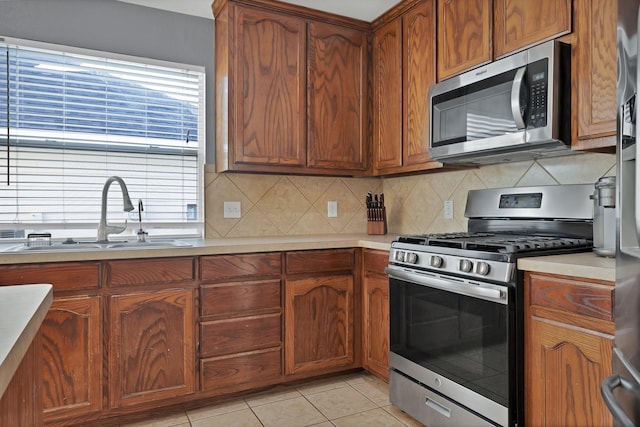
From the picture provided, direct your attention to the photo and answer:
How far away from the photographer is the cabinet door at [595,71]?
165 cm

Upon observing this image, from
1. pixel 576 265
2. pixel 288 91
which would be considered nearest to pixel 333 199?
pixel 288 91


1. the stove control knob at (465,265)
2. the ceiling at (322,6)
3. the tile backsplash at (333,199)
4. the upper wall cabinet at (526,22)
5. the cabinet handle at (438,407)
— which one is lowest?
the cabinet handle at (438,407)

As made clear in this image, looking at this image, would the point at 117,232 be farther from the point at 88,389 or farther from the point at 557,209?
the point at 557,209

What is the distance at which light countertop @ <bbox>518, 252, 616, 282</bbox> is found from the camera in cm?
138

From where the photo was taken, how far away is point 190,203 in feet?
9.53

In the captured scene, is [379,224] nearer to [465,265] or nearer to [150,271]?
[465,265]

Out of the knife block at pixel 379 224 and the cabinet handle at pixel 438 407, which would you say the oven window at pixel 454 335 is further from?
the knife block at pixel 379 224

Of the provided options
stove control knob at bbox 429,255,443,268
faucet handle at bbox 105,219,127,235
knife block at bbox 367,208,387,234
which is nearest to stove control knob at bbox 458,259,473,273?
stove control knob at bbox 429,255,443,268

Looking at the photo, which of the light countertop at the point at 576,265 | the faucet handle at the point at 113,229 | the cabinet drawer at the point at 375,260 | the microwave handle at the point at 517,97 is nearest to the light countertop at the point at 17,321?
the light countertop at the point at 576,265

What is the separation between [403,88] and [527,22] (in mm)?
867

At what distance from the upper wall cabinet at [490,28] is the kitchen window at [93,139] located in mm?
1556

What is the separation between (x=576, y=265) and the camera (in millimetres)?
1449

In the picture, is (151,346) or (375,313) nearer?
(151,346)

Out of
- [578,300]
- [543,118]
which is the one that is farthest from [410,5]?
[578,300]
